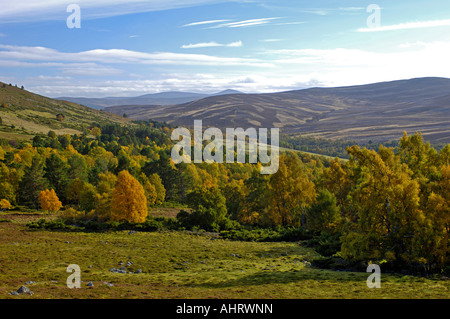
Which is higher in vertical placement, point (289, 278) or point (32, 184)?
point (32, 184)

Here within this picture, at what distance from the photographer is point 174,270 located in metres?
36.5

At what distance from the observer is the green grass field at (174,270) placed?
25109 millimetres

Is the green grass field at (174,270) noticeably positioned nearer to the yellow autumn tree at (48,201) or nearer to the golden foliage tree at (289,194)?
the golden foliage tree at (289,194)

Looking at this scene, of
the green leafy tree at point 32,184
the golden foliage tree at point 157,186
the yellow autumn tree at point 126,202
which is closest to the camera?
the yellow autumn tree at point 126,202

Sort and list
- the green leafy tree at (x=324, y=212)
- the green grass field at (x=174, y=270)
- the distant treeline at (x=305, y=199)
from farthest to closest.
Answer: the green leafy tree at (x=324, y=212) < the distant treeline at (x=305, y=199) < the green grass field at (x=174, y=270)

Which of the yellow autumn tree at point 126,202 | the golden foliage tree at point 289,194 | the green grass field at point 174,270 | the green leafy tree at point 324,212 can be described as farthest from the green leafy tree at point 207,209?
the green leafy tree at point 324,212

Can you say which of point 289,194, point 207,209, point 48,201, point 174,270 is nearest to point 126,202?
point 207,209

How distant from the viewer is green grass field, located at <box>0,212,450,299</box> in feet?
82.4

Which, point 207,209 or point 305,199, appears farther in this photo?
point 207,209

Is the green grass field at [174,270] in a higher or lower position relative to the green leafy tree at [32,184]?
lower

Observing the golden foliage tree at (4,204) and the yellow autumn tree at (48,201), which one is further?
the golden foliage tree at (4,204)

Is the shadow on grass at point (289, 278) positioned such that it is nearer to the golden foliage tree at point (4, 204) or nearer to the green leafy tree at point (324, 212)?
the green leafy tree at point (324, 212)

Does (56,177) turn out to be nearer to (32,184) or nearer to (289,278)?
(32,184)
